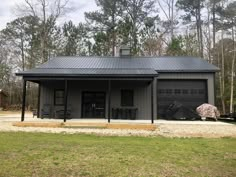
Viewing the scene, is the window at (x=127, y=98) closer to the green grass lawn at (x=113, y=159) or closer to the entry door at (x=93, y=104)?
the entry door at (x=93, y=104)

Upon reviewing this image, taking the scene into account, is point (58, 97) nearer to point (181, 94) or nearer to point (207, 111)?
point (181, 94)

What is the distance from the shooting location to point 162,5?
32219mm

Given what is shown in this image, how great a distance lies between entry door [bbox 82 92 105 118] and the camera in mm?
17172

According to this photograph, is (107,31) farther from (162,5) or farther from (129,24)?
(162,5)

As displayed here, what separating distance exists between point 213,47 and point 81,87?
1789 centimetres

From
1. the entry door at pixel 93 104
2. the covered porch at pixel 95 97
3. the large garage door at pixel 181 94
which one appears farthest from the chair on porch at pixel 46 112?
the large garage door at pixel 181 94

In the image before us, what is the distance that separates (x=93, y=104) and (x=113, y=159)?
11.7 meters

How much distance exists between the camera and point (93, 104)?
1728 centimetres

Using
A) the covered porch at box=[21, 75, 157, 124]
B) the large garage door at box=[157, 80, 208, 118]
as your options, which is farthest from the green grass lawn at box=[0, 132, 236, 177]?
the large garage door at box=[157, 80, 208, 118]

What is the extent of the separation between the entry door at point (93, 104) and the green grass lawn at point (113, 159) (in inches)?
369

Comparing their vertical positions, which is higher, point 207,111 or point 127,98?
point 127,98

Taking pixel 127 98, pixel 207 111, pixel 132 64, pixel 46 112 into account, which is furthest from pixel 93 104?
pixel 207 111

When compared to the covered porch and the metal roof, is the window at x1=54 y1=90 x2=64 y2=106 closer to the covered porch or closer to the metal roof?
the covered porch

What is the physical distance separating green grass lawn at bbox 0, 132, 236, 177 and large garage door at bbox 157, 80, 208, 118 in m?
9.88
